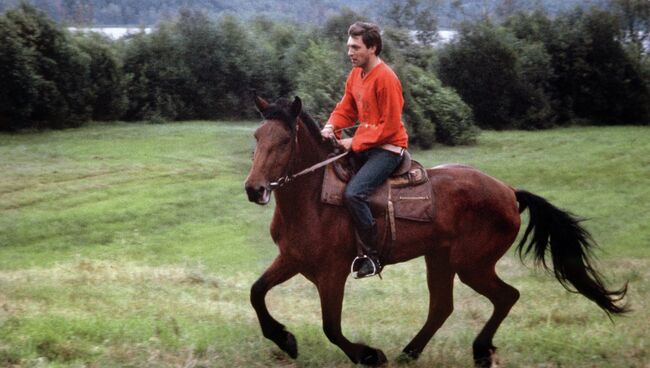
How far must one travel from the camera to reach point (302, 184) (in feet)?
22.2

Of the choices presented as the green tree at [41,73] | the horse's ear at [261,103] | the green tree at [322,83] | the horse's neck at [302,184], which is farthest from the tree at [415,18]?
the horse's ear at [261,103]

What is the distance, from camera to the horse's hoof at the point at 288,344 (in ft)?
22.6

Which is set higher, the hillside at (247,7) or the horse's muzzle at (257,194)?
the hillside at (247,7)

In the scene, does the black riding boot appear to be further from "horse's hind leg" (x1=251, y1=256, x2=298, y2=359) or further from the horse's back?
the horse's back

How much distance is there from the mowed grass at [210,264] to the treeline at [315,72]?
1.97 m

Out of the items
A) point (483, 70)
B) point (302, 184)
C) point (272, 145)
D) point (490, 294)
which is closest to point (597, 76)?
point (483, 70)

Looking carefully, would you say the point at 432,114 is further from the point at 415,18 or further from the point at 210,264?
the point at 210,264

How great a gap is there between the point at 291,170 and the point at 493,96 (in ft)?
132

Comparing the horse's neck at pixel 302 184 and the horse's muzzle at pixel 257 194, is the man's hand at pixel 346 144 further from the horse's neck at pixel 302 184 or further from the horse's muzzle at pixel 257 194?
the horse's muzzle at pixel 257 194

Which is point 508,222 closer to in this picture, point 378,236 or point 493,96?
point 378,236

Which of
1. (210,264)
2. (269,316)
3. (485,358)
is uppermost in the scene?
(269,316)

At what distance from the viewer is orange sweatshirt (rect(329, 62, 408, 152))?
22.1 feet

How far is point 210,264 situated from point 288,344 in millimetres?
10530

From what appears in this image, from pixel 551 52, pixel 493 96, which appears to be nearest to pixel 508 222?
pixel 493 96
